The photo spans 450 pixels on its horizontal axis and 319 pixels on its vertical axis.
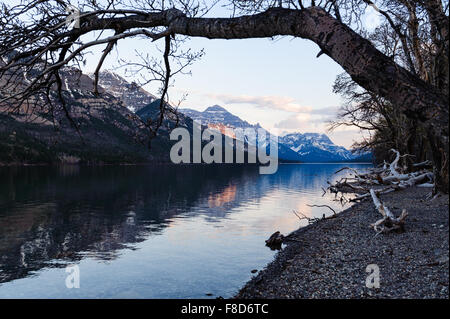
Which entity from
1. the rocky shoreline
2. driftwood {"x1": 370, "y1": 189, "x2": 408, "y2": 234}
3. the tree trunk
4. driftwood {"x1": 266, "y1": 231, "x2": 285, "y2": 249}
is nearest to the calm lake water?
driftwood {"x1": 266, "y1": 231, "x2": 285, "y2": 249}

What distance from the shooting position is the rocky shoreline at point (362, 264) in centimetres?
866

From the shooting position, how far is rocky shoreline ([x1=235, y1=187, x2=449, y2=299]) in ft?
28.4

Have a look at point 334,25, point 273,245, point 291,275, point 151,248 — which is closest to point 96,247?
point 151,248

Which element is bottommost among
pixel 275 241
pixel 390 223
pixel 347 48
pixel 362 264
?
pixel 275 241

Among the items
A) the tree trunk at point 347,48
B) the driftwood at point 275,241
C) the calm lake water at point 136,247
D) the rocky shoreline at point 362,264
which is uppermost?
the tree trunk at point 347,48

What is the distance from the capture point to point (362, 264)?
12.4 m

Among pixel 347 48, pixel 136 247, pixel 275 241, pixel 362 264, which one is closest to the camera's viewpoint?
pixel 347 48

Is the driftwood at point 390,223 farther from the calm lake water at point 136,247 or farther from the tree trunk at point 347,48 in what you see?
the tree trunk at point 347,48

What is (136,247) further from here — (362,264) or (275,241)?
(362,264)

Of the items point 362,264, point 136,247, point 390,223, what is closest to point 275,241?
point 390,223

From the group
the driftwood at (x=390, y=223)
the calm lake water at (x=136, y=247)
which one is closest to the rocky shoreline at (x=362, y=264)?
the driftwood at (x=390, y=223)

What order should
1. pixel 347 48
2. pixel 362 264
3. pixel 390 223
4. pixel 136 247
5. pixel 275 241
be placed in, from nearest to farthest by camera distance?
pixel 347 48 < pixel 362 264 < pixel 390 223 < pixel 275 241 < pixel 136 247

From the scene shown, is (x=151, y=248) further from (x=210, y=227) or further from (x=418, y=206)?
(x=418, y=206)
